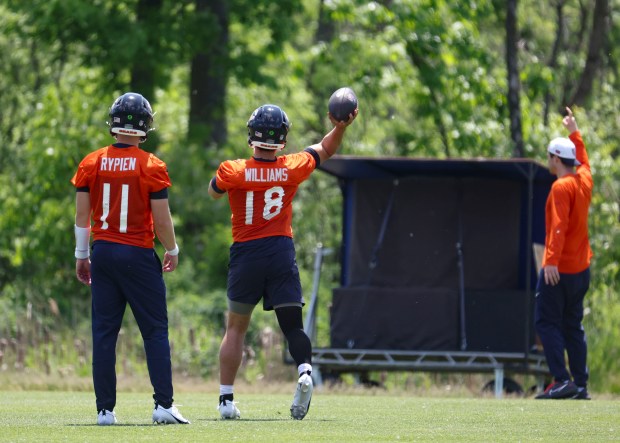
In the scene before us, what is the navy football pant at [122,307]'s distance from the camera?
8578 mm

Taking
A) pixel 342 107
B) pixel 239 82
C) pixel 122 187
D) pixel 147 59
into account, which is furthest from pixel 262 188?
pixel 239 82

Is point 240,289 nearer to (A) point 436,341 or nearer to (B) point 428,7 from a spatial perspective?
(A) point 436,341

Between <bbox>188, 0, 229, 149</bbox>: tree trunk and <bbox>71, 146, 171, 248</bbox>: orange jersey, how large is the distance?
Result: 50.5 ft

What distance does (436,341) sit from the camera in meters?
15.1

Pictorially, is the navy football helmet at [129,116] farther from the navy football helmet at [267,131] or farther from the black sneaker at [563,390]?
the black sneaker at [563,390]

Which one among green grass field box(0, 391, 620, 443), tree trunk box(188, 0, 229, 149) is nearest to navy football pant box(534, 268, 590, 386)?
green grass field box(0, 391, 620, 443)

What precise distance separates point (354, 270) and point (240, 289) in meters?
6.90

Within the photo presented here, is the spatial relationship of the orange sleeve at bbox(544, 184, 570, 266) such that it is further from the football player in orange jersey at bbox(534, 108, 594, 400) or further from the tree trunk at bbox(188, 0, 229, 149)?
the tree trunk at bbox(188, 0, 229, 149)

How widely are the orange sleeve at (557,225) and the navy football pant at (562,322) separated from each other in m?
0.27

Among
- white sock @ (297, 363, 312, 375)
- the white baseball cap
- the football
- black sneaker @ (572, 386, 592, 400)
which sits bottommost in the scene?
black sneaker @ (572, 386, 592, 400)

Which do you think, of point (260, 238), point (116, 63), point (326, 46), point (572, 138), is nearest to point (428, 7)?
point (326, 46)

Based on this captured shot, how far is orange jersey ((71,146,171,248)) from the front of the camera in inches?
335

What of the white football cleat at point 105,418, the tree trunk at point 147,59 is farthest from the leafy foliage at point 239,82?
the white football cleat at point 105,418

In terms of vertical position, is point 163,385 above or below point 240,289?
below
